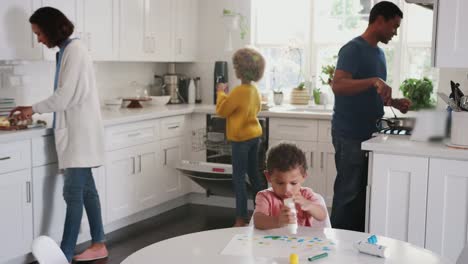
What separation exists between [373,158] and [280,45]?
286 centimetres

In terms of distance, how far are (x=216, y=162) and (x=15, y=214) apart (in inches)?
78.0

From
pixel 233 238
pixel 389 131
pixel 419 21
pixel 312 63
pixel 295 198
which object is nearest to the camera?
pixel 233 238

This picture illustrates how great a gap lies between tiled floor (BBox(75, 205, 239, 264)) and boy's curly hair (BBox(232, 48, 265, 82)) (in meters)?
1.21

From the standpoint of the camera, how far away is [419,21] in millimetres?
5105

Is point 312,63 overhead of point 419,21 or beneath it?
beneath

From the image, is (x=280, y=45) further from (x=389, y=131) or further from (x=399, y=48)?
(x=389, y=131)

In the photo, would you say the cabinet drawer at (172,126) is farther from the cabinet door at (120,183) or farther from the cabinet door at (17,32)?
the cabinet door at (17,32)

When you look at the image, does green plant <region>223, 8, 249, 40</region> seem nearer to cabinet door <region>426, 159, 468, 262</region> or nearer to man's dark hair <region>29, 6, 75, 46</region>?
man's dark hair <region>29, 6, 75, 46</region>

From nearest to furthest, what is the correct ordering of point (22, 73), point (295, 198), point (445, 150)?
point (295, 198), point (445, 150), point (22, 73)

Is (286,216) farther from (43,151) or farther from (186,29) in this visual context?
(186,29)

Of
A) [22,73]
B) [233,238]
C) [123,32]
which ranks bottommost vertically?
[233,238]

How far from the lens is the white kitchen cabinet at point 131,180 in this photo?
4285 mm

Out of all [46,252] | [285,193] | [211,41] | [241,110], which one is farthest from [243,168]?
[46,252]

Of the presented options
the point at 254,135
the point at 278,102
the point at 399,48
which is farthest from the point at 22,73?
the point at 399,48
